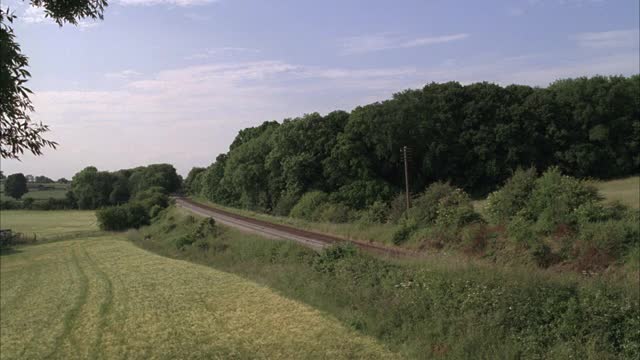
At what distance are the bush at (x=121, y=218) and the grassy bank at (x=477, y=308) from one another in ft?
212

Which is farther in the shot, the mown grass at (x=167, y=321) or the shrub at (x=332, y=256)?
the shrub at (x=332, y=256)

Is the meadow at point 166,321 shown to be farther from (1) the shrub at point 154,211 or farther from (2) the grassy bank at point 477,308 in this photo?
(1) the shrub at point 154,211

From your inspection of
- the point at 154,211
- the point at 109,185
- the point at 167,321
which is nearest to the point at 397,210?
the point at 167,321

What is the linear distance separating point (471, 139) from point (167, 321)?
Answer: 57569mm

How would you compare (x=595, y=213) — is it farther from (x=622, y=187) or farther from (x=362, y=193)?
(x=362, y=193)

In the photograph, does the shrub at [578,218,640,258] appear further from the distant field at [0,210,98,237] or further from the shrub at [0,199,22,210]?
the shrub at [0,199,22,210]

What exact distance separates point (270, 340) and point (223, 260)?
1908cm

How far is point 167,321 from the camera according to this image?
16.6 metres

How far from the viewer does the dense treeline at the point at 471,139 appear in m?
66.7

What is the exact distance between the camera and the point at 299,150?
73812 millimetres

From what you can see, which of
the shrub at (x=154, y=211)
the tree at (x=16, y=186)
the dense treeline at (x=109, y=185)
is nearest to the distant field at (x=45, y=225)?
the shrub at (x=154, y=211)

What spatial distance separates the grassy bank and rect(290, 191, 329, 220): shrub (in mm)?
40691

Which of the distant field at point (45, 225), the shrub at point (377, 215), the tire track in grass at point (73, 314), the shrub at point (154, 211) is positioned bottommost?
the distant field at point (45, 225)

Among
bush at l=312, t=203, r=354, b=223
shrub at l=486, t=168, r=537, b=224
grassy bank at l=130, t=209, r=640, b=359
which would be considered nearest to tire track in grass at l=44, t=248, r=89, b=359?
grassy bank at l=130, t=209, r=640, b=359
